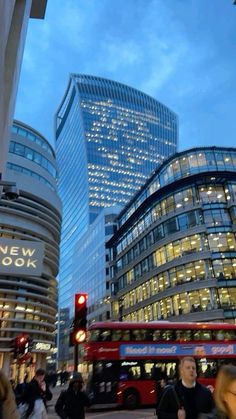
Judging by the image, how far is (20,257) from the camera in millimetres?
6035

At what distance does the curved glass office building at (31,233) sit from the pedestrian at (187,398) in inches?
1772

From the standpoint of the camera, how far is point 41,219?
56219 mm

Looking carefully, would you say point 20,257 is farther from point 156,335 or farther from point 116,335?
point 156,335

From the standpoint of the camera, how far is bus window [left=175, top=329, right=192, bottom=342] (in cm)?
2186

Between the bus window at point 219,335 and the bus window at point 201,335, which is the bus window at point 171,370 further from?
the bus window at point 219,335

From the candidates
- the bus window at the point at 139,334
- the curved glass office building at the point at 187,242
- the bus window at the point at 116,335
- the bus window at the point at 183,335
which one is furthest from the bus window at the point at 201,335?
the curved glass office building at the point at 187,242

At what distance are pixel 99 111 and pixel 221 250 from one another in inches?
5892

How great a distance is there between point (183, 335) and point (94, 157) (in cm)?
15166

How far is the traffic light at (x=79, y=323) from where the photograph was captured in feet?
25.7

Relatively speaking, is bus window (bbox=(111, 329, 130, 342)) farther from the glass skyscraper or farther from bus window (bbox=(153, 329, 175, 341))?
the glass skyscraper

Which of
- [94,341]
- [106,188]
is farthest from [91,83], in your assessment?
[94,341]

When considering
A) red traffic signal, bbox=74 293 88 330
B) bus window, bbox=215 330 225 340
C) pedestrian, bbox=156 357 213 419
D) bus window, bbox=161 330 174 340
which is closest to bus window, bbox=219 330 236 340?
bus window, bbox=215 330 225 340

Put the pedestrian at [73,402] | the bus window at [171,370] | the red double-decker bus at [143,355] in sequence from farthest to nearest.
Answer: the bus window at [171,370] → the red double-decker bus at [143,355] → the pedestrian at [73,402]

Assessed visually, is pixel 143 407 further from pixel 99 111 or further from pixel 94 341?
pixel 99 111
